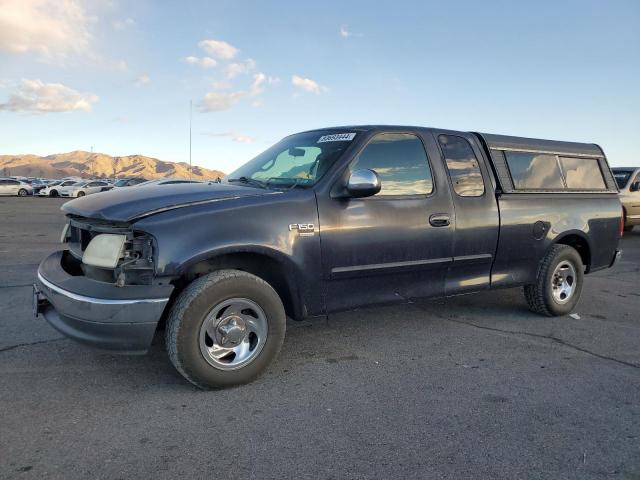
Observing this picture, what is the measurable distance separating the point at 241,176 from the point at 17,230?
11.7 m

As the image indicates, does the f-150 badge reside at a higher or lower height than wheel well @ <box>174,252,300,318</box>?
higher

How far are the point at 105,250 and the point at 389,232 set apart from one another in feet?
6.84

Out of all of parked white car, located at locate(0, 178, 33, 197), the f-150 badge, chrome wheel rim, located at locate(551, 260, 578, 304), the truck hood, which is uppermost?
the truck hood

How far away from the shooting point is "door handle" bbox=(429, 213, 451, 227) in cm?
427

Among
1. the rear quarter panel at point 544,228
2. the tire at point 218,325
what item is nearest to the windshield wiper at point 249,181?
the tire at point 218,325

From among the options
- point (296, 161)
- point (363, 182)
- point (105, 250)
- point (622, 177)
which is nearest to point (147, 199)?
point (105, 250)

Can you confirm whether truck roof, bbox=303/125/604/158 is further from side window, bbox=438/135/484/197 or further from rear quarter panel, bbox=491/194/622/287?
rear quarter panel, bbox=491/194/622/287

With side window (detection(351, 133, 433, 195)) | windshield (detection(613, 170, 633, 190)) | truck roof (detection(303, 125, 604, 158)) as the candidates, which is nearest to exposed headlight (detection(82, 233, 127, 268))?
side window (detection(351, 133, 433, 195))

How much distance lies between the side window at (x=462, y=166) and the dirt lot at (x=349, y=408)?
1.36 meters

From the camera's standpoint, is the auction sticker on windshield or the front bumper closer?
the front bumper

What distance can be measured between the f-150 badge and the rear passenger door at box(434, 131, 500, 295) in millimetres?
1452

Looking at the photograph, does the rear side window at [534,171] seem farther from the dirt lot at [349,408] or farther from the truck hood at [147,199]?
the truck hood at [147,199]

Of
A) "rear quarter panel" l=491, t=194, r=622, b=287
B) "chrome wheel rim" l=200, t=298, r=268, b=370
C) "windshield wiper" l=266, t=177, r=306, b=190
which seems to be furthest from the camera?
"rear quarter panel" l=491, t=194, r=622, b=287

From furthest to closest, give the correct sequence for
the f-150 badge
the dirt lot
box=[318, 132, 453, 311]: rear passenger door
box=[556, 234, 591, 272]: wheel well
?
box=[556, 234, 591, 272]: wheel well
box=[318, 132, 453, 311]: rear passenger door
the f-150 badge
the dirt lot
